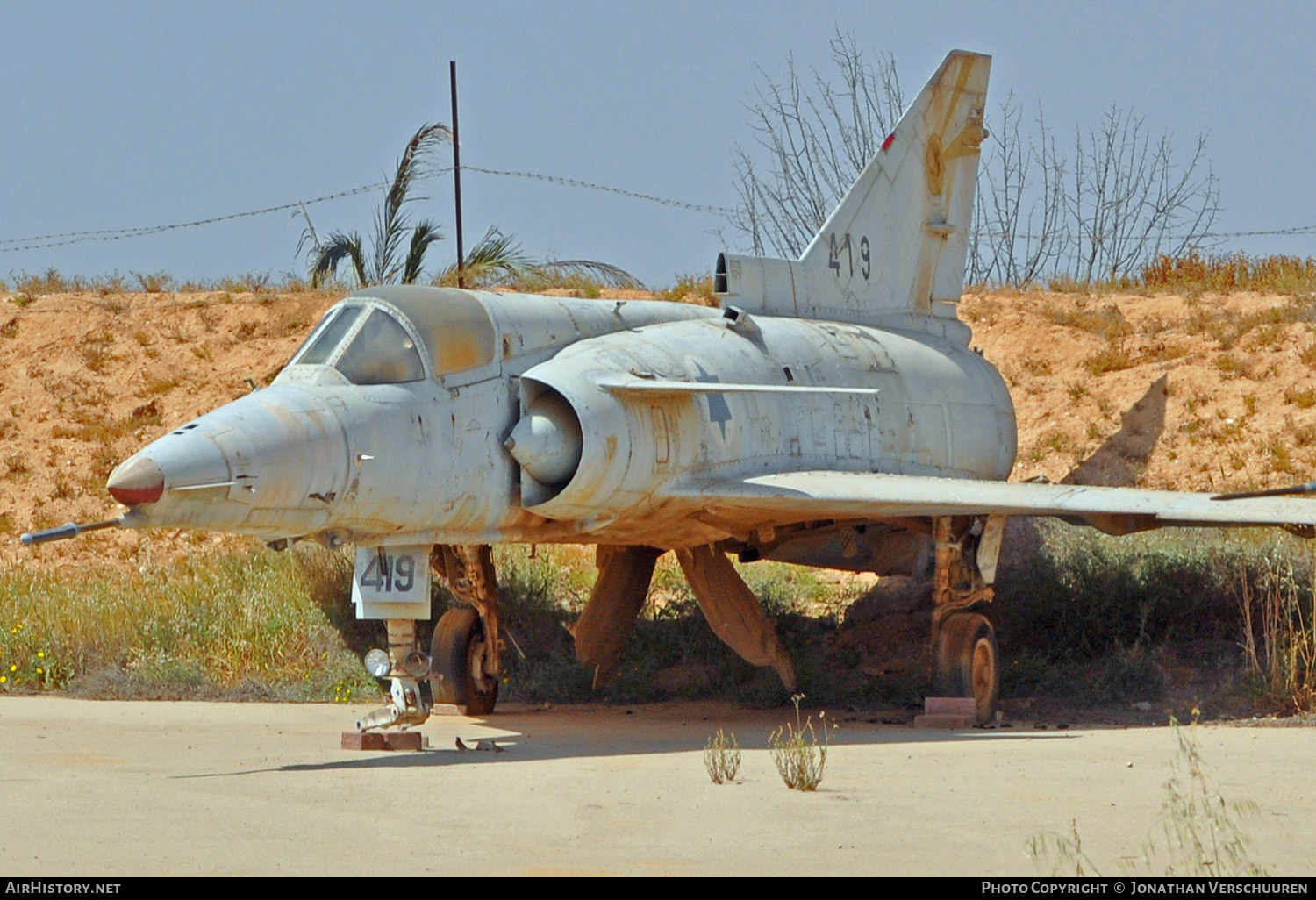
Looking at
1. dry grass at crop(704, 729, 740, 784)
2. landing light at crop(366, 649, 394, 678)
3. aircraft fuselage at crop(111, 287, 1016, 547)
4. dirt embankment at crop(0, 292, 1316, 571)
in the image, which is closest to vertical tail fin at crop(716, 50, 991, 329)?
aircraft fuselage at crop(111, 287, 1016, 547)

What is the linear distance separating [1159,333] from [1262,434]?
315cm

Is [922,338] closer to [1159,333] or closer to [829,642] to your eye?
[829,642]

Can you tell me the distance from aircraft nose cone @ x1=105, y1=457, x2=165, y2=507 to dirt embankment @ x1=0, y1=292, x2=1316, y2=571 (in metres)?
12.5

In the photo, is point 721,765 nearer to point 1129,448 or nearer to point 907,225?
point 907,225

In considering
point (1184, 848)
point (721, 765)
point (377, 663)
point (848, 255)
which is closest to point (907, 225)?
point (848, 255)

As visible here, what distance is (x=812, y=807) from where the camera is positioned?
26.2 feet

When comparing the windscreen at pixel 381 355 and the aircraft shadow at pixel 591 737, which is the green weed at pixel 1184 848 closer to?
the aircraft shadow at pixel 591 737

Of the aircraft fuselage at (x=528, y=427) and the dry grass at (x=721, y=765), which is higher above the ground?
the aircraft fuselage at (x=528, y=427)

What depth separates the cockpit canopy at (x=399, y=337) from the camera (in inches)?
448

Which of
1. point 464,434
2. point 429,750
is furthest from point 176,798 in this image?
point 464,434

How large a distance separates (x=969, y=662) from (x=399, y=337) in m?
5.44

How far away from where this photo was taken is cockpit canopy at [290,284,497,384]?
1137 centimetres

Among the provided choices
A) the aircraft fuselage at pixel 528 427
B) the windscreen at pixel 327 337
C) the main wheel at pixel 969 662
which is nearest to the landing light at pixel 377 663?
the aircraft fuselage at pixel 528 427

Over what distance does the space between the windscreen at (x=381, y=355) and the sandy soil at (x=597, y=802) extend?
Answer: 8.52ft
